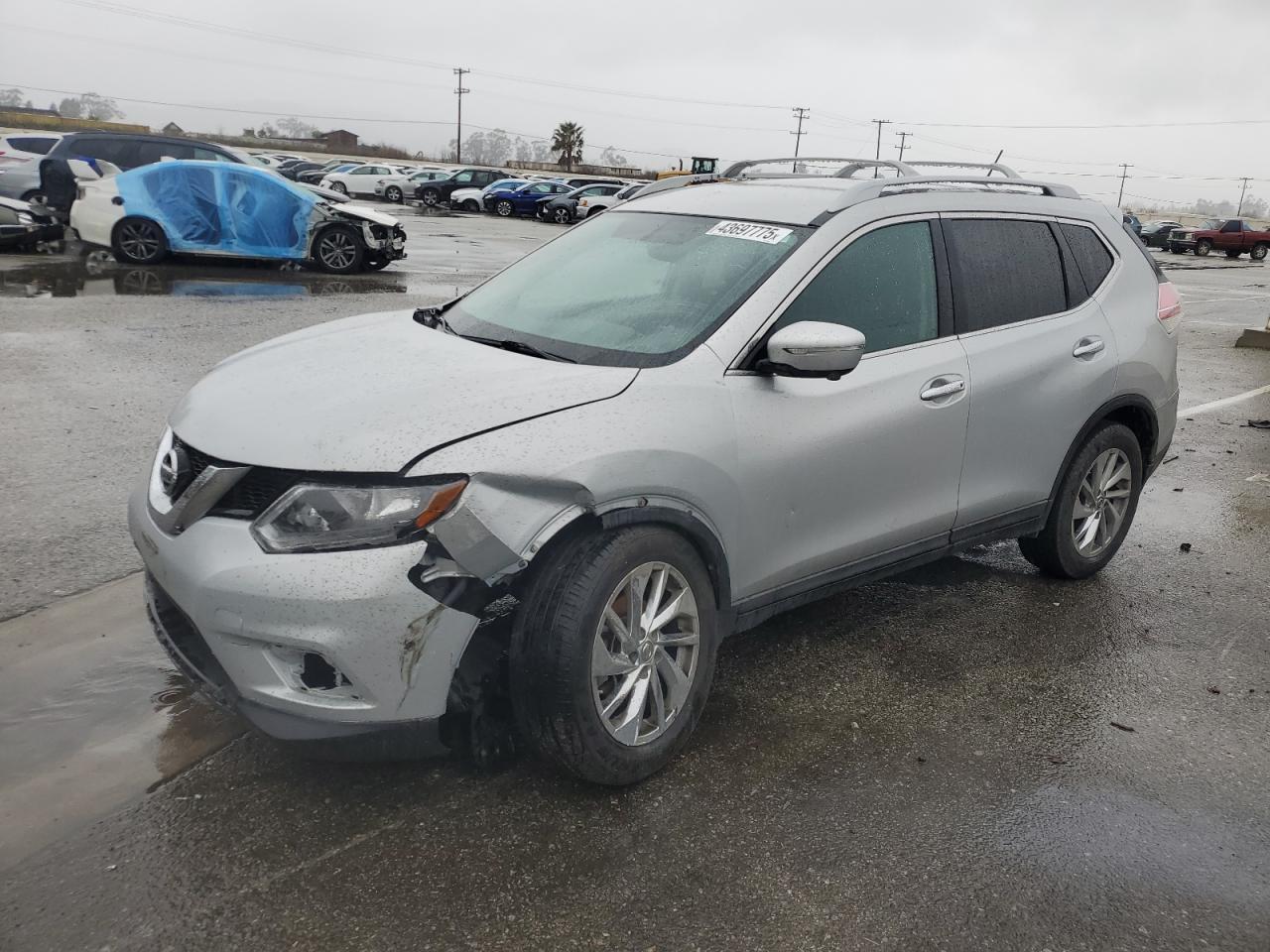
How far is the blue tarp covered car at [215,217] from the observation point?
14.4 m

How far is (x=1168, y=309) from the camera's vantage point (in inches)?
194

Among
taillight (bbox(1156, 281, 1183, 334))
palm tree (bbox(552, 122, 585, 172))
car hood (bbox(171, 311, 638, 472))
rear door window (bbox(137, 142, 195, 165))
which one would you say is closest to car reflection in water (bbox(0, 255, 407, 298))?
rear door window (bbox(137, 142, 195, 165))

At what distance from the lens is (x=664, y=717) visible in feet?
10.2

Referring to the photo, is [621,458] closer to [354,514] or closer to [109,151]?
[354,514]

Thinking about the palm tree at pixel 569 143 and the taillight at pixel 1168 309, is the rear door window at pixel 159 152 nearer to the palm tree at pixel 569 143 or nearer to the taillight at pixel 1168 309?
the taillight at pixel 1168 309

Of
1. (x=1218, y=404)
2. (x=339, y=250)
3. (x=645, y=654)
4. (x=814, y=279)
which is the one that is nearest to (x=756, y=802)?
(x=645, y=654)

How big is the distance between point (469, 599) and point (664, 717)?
2.58ft

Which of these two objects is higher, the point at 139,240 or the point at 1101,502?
the point at 139,240

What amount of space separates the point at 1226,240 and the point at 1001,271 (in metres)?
46.6

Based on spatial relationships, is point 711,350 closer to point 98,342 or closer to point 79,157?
point 98,342

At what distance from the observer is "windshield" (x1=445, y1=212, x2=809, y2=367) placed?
11.0ft

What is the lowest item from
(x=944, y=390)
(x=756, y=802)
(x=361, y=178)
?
(x=756, y=802)

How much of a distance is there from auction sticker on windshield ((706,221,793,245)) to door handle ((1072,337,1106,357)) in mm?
1605

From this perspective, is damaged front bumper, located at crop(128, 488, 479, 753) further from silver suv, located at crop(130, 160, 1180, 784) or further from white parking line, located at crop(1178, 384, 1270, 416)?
white parking line, located at crop(1178, 384, 1270, 416)
